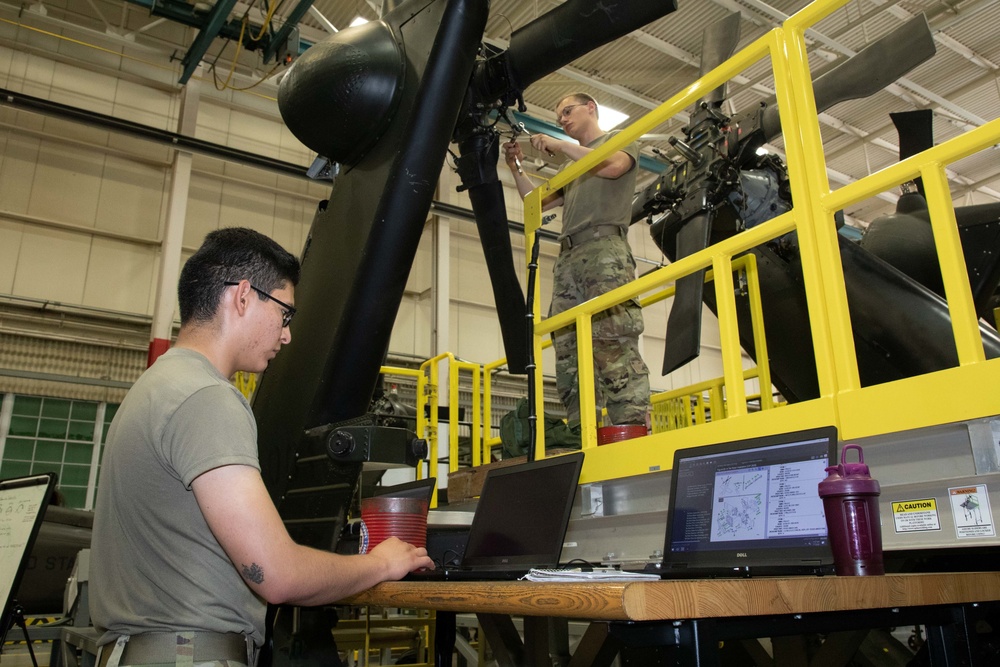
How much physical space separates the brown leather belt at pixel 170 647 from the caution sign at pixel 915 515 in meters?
1.66

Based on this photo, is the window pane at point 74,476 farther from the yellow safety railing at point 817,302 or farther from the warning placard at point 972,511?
the warning placard at point 972,511

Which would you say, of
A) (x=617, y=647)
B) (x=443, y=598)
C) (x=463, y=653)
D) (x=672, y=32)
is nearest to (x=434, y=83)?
(x=443, y=598)

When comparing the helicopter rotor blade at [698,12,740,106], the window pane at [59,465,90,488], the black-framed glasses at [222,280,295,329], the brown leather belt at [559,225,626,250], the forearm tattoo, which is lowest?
the forearm tattoo

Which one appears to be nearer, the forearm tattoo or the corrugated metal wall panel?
the forearm tattoo

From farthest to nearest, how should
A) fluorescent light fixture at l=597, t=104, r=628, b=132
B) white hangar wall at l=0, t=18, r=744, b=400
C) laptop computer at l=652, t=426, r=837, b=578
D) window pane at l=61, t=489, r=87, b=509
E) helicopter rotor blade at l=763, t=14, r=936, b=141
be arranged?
fluorescent light fixture at l=597, t=104, r=628, b=132 < white hangar wall at l=0, t=18, r=744, b=400 < window pane at l=61, t=489, r=87, b=509 < helicopter rotor blade at l=763, t=14, r=936, b=141 < laptop computer at l=652, t=426, r=837, b=578

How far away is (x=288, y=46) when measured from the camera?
8.73 m

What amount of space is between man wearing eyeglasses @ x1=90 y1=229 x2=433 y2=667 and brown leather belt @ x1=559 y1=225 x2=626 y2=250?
2569 mm

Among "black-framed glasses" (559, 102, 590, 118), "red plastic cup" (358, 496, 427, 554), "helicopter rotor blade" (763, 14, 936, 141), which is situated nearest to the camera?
"red plastic cup" (358, 496, 427, 554)

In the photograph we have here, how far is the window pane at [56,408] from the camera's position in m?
9.37

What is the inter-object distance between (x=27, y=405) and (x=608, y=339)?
27.9 ft

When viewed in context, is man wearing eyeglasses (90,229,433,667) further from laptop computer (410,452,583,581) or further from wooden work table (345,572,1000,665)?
→ laptop computer (410,452,583,581)

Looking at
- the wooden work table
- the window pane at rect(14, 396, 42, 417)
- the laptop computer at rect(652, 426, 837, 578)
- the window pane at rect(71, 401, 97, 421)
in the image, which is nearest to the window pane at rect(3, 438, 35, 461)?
the window pane at rect(14, 396, 42, 417)

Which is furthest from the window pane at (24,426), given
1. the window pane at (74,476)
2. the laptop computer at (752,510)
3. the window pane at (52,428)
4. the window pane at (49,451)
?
the laptop computer at (752,510)

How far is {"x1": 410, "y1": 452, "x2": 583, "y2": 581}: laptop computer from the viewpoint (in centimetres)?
218
